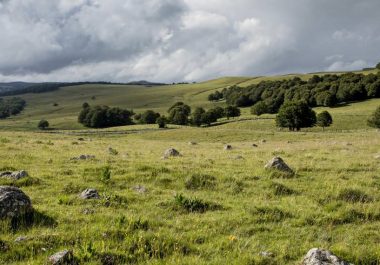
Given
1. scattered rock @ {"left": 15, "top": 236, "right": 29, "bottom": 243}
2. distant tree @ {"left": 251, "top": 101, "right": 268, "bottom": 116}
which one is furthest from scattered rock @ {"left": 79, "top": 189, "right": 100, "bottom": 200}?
distant tree @ {"left": 251, "top": 101, "right": 268, "bottom": 116}

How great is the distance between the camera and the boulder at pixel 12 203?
915 centimetres

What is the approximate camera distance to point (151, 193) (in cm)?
1316

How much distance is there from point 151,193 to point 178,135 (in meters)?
62.3

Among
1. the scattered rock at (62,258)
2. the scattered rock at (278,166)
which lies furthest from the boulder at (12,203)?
the scattered rock at (278,166)

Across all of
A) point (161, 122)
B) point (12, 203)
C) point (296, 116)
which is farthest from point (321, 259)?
point (161, 122)

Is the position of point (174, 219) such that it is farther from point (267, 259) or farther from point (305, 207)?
point (305, 207)

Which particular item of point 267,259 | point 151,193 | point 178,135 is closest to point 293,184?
point 151,193

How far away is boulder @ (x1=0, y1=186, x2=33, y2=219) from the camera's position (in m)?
9.15

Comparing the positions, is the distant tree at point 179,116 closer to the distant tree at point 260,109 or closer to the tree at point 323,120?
the distant tree at point 260,109

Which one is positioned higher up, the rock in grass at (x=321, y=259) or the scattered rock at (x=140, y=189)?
the rock in grass at (x=321, y=259)

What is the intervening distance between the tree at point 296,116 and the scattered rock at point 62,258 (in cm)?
9463

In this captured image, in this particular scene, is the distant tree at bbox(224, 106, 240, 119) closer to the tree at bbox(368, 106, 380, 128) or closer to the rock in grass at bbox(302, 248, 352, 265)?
the tree at bbox(368, 106, 380, 128)

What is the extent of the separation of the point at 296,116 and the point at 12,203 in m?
94.5

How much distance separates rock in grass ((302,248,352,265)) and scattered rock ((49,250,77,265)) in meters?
4.54
